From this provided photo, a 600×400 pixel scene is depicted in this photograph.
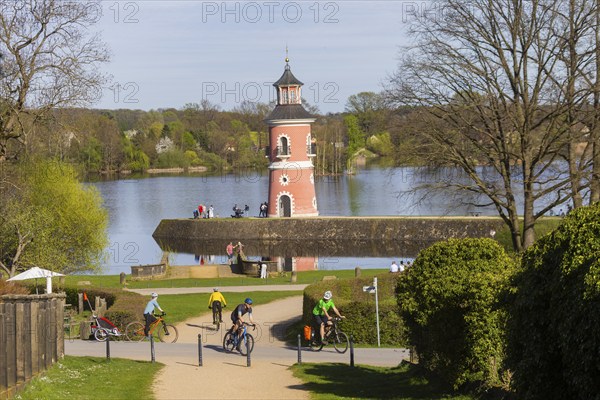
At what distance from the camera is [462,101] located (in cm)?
2678

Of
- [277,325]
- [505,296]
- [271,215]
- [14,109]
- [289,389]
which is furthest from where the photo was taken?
[271,215]

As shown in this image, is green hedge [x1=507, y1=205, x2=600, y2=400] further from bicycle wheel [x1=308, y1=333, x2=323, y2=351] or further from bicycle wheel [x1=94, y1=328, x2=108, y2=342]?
bicycle wheel [x1=94, y1=328, x2=108, y2=342]

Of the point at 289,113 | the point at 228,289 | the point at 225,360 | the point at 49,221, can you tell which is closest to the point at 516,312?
the point at 225,360

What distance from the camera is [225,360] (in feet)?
70.2

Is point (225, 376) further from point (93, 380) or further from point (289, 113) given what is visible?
point (289, 113)

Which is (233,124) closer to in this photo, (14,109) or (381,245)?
(381,245)

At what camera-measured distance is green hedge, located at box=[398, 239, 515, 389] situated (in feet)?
46.0

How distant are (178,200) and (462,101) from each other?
7970 centimetres

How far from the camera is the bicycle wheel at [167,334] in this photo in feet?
83.9

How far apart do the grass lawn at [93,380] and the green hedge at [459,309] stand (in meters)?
4.90

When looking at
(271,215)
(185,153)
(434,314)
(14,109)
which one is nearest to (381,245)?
(271,215)

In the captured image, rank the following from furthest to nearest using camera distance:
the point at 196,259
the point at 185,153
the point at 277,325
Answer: the point at 185,153
the point at 196,259
the point at 277,325

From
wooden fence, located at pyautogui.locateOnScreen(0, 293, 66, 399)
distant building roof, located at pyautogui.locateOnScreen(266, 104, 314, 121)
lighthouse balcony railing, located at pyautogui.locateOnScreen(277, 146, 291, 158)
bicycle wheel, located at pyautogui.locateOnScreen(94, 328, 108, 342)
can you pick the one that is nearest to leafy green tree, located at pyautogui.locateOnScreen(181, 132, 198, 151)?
distant building roof, located at pyautogui.locateOnScreen(266, 104, 314, 121)

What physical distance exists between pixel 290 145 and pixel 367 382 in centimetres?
5044
